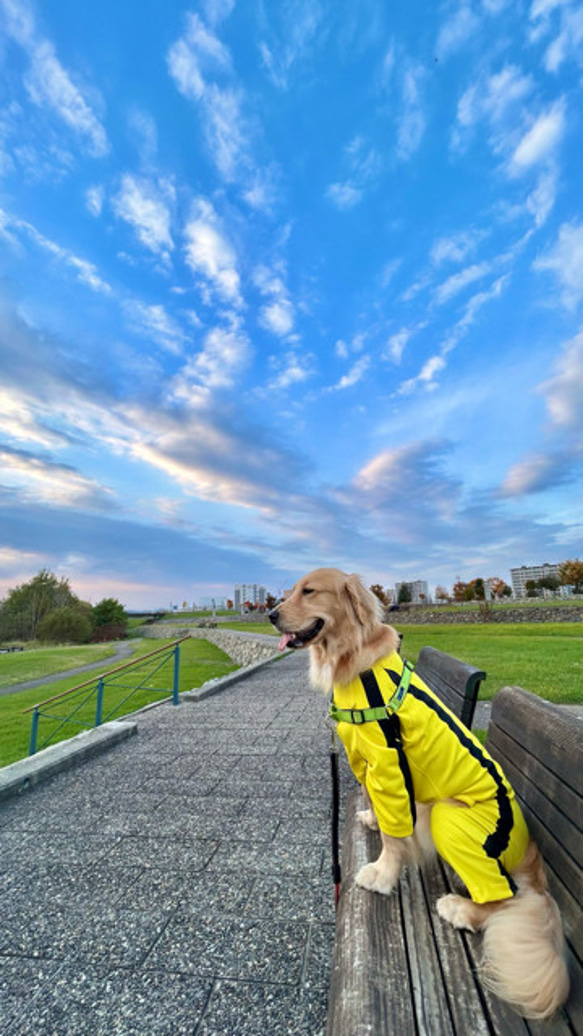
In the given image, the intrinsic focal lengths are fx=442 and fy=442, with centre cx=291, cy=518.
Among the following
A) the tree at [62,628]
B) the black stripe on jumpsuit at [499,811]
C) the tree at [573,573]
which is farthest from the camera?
the tree at [573,573]

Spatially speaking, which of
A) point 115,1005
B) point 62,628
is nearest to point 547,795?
point 115,1005

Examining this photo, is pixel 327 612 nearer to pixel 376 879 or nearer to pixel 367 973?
pixel 376 879

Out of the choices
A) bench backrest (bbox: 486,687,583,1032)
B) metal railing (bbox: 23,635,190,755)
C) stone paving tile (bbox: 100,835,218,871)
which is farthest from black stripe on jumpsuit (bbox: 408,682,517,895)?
metal railing (bbox: 23,635,190,755)

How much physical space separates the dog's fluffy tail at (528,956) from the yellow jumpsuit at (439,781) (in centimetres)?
12

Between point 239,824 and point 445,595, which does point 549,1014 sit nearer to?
point 239,824

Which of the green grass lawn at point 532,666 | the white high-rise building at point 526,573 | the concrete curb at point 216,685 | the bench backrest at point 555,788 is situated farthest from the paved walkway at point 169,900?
the white high-rise building at point 526,573

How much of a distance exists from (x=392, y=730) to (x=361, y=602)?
2.27 ft

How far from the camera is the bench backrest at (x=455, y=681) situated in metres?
2.66

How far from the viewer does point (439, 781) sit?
171 cm

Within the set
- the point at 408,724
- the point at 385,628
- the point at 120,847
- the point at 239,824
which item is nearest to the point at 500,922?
the point at 408,724

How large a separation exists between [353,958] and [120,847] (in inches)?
94.5

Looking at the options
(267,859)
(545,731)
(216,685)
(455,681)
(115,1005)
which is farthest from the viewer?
(216,685)

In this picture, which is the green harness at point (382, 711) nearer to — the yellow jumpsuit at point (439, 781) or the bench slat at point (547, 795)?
the yellow jumpsuit at point (439, 781)

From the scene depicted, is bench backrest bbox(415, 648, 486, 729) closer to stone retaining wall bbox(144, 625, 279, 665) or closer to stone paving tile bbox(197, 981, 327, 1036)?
stone paving tile bbox(197, 981, 327, 1036)
